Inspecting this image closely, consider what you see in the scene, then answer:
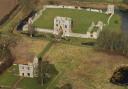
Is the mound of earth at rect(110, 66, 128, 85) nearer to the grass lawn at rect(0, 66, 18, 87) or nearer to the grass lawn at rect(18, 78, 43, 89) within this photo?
the grass lawn at rect(18, 78, 43, 89)

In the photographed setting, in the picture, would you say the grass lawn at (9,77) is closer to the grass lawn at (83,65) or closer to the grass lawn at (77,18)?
the grass lawn at (83,65)

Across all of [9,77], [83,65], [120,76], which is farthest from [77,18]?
[9,77]

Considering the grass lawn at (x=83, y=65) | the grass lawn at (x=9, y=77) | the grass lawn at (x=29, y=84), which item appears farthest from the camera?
the grass lawn at (x=83, y=65)

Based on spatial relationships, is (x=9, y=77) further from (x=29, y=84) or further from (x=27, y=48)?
(x=27, y=48)

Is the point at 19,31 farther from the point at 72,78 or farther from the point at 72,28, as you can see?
the point at 72,78

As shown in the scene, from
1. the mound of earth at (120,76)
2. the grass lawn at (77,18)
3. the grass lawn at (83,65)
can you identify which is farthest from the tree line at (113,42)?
the grass lawn at (77,18)

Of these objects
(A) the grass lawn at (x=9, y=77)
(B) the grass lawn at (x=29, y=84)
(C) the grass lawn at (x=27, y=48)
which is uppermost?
(C) the grass lawn at (x=27, y=48)
